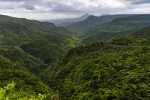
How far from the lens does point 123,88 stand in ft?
566

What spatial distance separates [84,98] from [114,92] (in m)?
21.3

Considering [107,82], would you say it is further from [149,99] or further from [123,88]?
[149,99]

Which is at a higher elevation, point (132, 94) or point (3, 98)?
point (3, 98)

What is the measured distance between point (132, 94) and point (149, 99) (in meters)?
12.3

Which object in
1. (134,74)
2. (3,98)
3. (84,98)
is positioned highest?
(3,98)

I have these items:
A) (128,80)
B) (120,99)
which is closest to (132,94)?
(120,99)

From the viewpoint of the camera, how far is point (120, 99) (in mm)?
160375

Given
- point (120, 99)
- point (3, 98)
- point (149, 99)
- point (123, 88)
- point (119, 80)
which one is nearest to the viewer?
point (3, 98)

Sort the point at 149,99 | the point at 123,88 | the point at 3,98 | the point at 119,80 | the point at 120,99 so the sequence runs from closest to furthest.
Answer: the point at 3,98, the point at 149,99, the point at 120,99, the point at 123,88, the point at 119,80

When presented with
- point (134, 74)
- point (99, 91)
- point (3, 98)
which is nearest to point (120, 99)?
point (99, 91)

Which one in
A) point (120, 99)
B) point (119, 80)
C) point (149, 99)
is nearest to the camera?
point (149, 99)

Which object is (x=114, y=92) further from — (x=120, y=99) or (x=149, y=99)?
(x=149, y=99)

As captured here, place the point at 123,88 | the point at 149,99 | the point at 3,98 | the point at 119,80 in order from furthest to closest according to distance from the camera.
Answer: the point at 119,80
the point at 123,88
the point at 149,99
the point at 3,98

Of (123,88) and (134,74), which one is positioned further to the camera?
(134,74)
